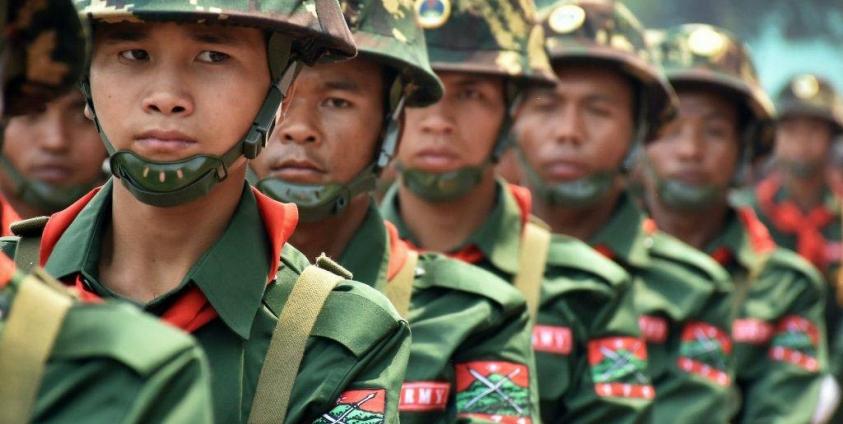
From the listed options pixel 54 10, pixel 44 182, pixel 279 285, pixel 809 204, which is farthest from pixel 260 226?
pixel 809 204

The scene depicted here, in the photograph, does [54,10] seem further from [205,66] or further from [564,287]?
[564,287]

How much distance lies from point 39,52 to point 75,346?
1.71 ft

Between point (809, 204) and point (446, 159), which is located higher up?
point (446, 159)

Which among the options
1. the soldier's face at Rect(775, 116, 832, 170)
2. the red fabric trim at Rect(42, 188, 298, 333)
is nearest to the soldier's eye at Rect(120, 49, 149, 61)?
the red fabric trim at Rect(42, 188, 298, 333)

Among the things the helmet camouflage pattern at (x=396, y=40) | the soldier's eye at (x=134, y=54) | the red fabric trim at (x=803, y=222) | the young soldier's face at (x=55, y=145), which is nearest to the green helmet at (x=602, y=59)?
the young soldier's face at (x=55, y=145)

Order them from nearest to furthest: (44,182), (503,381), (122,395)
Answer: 1. (122,395)
2. (503,381)
3. (44,182)

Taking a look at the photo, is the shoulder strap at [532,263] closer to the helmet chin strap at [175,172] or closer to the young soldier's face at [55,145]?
the young soldier's face at [55,145]

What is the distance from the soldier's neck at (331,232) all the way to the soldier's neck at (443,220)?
1108 mm

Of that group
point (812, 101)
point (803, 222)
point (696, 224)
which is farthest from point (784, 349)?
point (812, 101)

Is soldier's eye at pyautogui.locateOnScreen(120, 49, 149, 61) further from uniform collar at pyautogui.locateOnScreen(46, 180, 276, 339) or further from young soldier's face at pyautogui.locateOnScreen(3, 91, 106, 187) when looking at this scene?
young soldier's face at pyautogui.locateOnScreen(3, 91, 106, 187)

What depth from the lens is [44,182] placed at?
752 centimetres

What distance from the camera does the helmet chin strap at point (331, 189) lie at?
220 inches

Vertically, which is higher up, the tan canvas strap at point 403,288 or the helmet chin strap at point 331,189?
the helmet chin strap at point 331,189

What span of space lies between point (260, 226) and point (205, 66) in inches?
16.8
